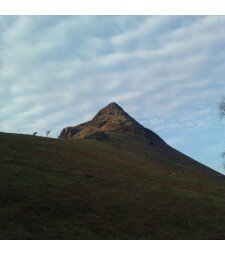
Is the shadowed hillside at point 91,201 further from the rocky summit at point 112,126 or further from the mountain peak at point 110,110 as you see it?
the mountain peak at point 110,110

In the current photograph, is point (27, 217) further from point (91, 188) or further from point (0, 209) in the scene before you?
point (91, 188)

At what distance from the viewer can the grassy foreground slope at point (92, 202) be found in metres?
30.7

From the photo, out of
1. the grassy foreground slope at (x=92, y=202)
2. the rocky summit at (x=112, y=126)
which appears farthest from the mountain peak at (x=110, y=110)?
the grassy foreground slope at (x=92, y=202)

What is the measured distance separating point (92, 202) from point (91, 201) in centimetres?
33

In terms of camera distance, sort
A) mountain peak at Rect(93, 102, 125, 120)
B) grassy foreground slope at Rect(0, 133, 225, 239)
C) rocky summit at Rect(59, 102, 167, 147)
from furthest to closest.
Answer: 1. mountain peak at Rect(93, 102, 125, 120)
2. rocky summit at Rect(59, 102, 167, 147)
3. grassy foreground slope at Rect(0, 133, 225, 239)

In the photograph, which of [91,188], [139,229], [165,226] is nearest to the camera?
[139,229]

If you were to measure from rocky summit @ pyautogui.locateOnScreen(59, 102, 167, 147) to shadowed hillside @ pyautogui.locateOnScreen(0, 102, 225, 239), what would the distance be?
68.8 metres

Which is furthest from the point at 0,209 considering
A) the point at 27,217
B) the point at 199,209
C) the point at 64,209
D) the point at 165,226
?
the point at 199,209

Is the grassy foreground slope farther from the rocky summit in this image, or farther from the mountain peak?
the mountain peak

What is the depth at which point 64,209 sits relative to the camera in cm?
3491

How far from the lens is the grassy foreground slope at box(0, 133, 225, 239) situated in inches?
1209

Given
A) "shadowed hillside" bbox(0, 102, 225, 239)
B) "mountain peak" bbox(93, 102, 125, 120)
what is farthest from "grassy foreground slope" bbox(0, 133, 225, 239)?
"mountain peak" bbox(93, 102, 125, 120)

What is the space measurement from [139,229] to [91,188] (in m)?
13.1

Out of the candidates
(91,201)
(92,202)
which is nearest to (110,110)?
(91,201)
